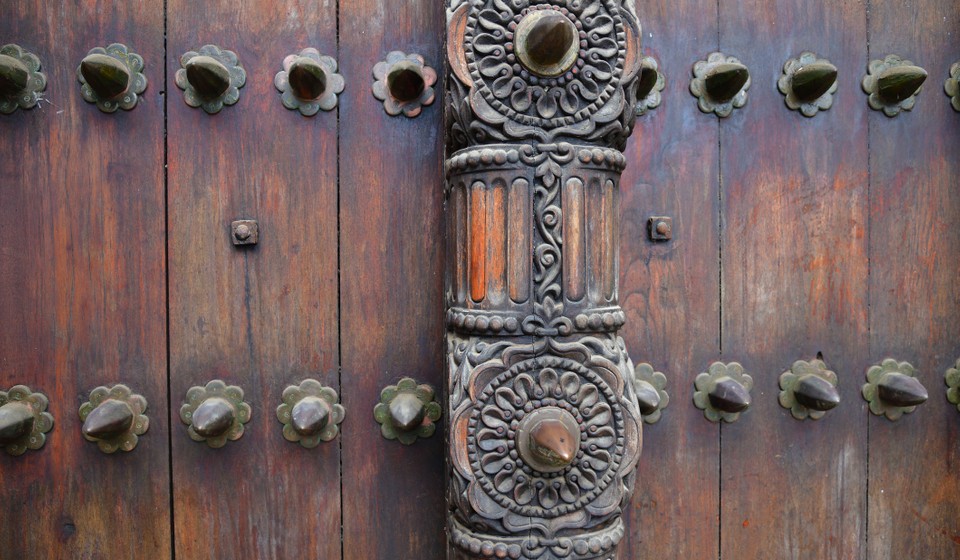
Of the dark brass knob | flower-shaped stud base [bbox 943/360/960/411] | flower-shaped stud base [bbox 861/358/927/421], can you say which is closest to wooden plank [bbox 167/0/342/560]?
the dark brass knob

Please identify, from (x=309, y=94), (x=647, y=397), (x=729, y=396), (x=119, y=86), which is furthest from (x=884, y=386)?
(x=119, y=86)

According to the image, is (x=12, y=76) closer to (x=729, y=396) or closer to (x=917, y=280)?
(x=729, y=396)

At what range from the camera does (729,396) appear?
0.77 m

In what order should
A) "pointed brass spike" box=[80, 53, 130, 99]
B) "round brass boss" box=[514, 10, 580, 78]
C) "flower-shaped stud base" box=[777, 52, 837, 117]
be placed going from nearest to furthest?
"round brass boss" box=[514, 10, 580, 78] < "pointed brass spike" box=[80, 53, 130, 99] < "flower-shaped stud base" box=[777, 52, 837, 117]

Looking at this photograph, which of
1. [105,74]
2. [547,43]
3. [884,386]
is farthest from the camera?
[884,386]

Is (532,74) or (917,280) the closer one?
(532,74)

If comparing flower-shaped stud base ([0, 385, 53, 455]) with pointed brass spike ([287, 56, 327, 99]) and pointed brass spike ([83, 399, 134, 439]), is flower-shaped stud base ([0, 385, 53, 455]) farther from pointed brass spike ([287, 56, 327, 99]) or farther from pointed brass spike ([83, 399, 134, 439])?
pointed brass spike ([287, 56, 327, 99])

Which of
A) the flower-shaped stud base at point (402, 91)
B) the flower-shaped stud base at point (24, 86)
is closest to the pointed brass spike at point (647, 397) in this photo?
Result: the flower-shaped stud base at point (402, 91)

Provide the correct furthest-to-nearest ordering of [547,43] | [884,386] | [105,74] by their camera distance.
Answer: [884,386]
[105,74]
[547,43]

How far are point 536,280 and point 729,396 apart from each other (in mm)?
346

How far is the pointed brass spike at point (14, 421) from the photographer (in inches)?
27.8

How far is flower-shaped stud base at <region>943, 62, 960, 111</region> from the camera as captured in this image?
84cm

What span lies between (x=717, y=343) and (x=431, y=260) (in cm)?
42

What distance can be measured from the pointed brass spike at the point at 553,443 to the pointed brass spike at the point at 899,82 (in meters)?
0.67
